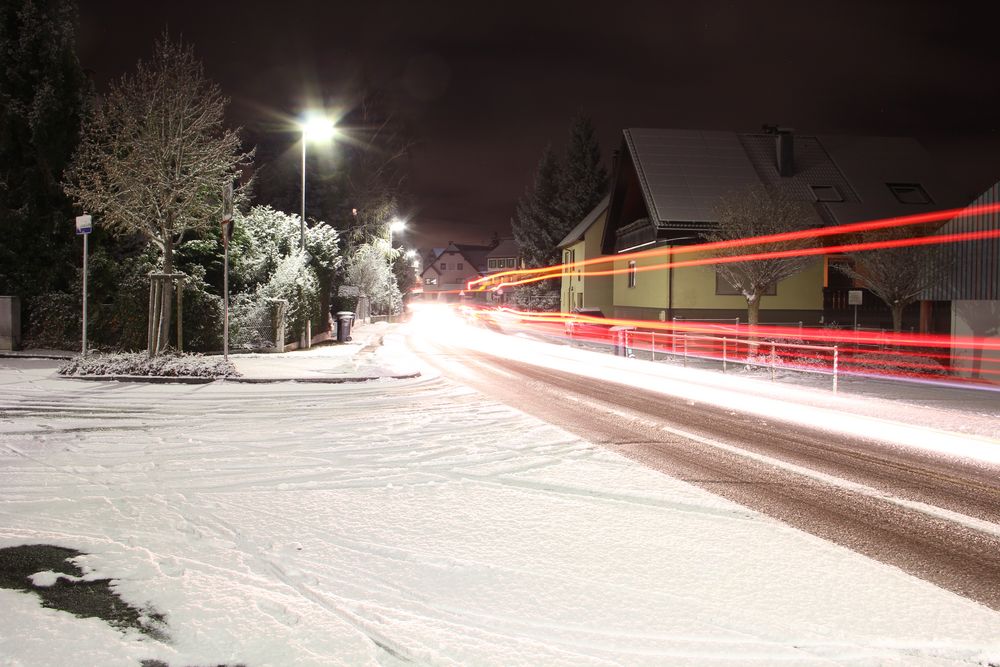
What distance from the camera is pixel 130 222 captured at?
16.9m

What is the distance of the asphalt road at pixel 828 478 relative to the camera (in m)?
5.23

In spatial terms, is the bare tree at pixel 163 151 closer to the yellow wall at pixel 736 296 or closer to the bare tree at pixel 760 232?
the bare tree at pixel 760 232

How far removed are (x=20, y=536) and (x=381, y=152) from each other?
42299mm

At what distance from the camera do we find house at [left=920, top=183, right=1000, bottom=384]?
57.6 ft

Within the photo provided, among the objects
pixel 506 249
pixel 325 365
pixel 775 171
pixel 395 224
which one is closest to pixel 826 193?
pixel 775 171

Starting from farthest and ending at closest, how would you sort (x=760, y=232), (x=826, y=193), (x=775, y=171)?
(x=775, y=171) → (x=826, y=193) → (x=760, y=232)

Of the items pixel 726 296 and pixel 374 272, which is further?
pixel 374 272

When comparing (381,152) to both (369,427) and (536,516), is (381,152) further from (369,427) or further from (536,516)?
(536,516)

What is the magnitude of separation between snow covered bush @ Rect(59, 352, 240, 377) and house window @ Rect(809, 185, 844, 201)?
2612cm

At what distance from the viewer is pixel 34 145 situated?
22625 millimetres

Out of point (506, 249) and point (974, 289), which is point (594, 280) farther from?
point (506, 249)

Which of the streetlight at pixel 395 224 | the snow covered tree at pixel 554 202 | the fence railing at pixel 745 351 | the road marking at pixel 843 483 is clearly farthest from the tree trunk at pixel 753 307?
the snow covered tree at pixel 554 202

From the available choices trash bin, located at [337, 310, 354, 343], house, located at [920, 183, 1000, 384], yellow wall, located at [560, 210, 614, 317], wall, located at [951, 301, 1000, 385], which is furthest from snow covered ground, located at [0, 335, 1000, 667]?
yellow wall, located at [560, 210, 614, 317]

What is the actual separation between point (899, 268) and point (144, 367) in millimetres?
20086
